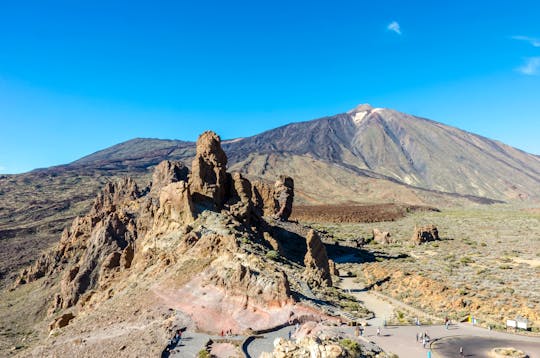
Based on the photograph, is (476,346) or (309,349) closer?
(309,349)

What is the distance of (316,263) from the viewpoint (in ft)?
117

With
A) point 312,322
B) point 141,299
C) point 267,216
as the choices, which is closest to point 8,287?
point 267,216

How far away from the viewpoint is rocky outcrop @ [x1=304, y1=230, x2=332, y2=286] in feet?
100

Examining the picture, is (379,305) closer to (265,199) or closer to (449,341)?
(449,341)

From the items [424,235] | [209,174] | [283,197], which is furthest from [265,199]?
[424,235]

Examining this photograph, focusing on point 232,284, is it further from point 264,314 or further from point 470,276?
point 470,276

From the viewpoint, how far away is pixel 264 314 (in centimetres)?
2086

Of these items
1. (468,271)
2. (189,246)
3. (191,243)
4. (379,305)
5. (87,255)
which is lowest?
(379,305)

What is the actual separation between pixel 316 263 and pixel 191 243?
12.5m

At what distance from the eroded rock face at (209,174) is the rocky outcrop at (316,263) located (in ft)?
31.6

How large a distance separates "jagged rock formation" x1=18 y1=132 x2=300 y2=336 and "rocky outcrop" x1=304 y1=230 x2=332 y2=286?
0.13 metres

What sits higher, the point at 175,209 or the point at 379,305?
the point at 175,209

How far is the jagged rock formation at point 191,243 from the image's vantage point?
23.2 m

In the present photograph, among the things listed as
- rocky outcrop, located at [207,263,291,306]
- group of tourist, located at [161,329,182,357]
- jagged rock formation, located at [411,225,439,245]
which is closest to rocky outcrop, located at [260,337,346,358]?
group of tourist, located at [161,329,182,357]
